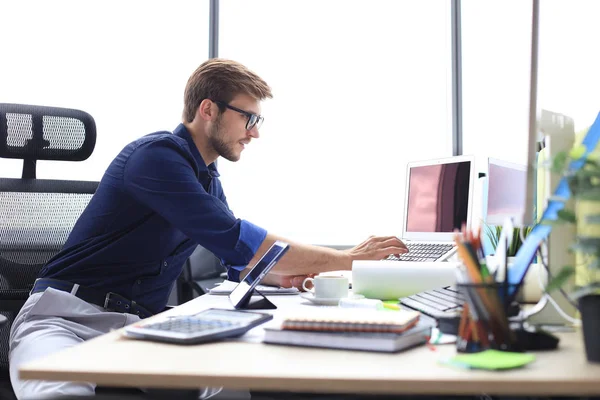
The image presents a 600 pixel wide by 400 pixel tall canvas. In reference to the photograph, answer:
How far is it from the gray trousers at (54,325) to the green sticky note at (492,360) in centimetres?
86

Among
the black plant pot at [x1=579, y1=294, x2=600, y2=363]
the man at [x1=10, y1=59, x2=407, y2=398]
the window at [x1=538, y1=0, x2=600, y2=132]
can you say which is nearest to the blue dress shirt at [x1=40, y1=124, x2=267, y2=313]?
the man at [x1=10, y1=59, x2=407, y2=398]

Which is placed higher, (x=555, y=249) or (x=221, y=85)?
(x=221, y=85)

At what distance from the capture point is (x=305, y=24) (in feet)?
11.8

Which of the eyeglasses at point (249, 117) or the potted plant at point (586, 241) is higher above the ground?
the eyeglasses at point (249, 117)

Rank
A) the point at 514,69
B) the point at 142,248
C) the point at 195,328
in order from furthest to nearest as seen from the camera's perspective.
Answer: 1. the point at 514,69
2. the point at 142,248
3. the point at 195,328

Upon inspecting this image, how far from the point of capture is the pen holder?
82 centimetres

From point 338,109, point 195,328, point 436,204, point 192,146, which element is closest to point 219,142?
point 192,146

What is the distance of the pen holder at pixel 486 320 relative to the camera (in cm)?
82

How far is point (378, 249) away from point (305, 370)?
1.00 meters

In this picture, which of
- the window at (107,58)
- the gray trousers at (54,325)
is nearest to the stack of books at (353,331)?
the gray trousers at (54,325)

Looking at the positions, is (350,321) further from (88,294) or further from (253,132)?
(253,132)

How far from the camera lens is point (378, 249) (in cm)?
171

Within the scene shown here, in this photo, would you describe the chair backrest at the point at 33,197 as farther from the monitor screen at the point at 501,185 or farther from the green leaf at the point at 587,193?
the green leaf at the point at 587,193

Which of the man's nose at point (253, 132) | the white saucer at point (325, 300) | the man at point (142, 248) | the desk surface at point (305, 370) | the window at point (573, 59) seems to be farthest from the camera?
the window at point (573, 59)
